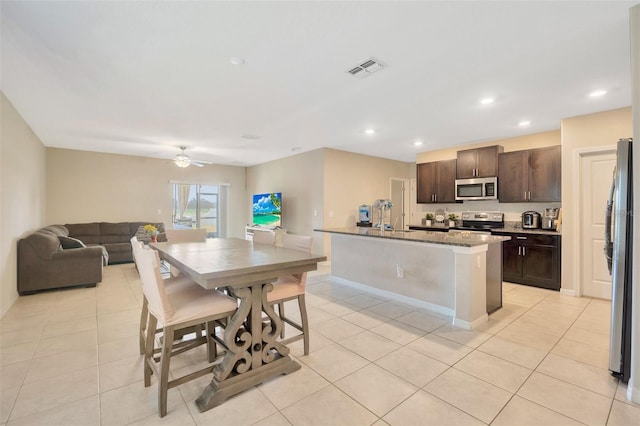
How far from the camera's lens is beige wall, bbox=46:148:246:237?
242 inches

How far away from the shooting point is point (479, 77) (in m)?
2.81

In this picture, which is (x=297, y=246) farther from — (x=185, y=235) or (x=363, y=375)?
(x=185, y=235)

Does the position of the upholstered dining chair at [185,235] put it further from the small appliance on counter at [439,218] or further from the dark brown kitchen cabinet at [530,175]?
the dark brown kitchen cabinet at [530,175]

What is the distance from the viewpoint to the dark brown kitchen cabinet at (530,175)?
179 inches

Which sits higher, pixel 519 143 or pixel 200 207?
pixel 519 143

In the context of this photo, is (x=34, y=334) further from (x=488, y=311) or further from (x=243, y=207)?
(x=243, y=207)

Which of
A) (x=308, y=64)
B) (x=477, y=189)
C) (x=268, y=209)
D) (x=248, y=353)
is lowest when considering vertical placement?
(x=248, y=353)

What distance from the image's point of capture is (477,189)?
17.8ft

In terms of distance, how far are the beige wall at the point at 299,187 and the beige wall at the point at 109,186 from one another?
2.09 meters

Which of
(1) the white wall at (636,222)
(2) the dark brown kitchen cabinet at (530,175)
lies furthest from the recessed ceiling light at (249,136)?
(1) the white wall at (636,222)

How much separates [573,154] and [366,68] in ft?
11.1

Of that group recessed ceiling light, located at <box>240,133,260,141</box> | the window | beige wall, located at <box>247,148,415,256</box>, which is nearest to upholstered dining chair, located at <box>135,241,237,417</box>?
recessed ceiling light, located at <box>240,133,260,141</box>

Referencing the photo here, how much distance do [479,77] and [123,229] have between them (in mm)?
7385

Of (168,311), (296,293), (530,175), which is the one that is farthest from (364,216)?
(168,311)
